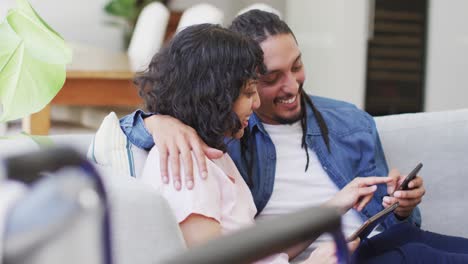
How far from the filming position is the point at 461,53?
12.7 feet

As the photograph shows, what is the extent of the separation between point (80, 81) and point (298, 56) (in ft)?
5.71

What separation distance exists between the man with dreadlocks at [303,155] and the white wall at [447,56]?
2181 millimetres

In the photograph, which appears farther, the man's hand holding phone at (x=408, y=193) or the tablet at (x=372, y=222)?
the man's hand holding phone at (x=408, y=193)

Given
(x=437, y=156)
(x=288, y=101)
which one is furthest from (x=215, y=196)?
(x=437, y=156)

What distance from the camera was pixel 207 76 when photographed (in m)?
1.38

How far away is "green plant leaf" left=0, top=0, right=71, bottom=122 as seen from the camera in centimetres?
147

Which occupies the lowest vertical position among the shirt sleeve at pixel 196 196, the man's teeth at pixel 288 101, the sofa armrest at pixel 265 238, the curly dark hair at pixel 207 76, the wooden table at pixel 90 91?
the wooden table at pixel 90 91

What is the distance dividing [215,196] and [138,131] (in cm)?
26

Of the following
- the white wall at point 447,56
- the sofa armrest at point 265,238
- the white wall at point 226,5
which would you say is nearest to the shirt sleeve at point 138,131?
the sofa armrest at point 265,238

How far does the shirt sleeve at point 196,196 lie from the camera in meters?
1.25

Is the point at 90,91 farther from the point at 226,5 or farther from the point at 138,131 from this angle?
the point at 226,5

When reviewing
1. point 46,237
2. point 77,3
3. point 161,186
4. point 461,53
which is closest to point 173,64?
point 161,186

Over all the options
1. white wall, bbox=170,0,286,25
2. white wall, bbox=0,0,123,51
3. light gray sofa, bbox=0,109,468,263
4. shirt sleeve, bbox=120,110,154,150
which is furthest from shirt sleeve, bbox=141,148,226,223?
white wall, bbox=0,0,123,51

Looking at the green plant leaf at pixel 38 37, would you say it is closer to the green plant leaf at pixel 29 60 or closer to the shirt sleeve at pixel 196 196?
the green plant leaf at pixel 29 60
